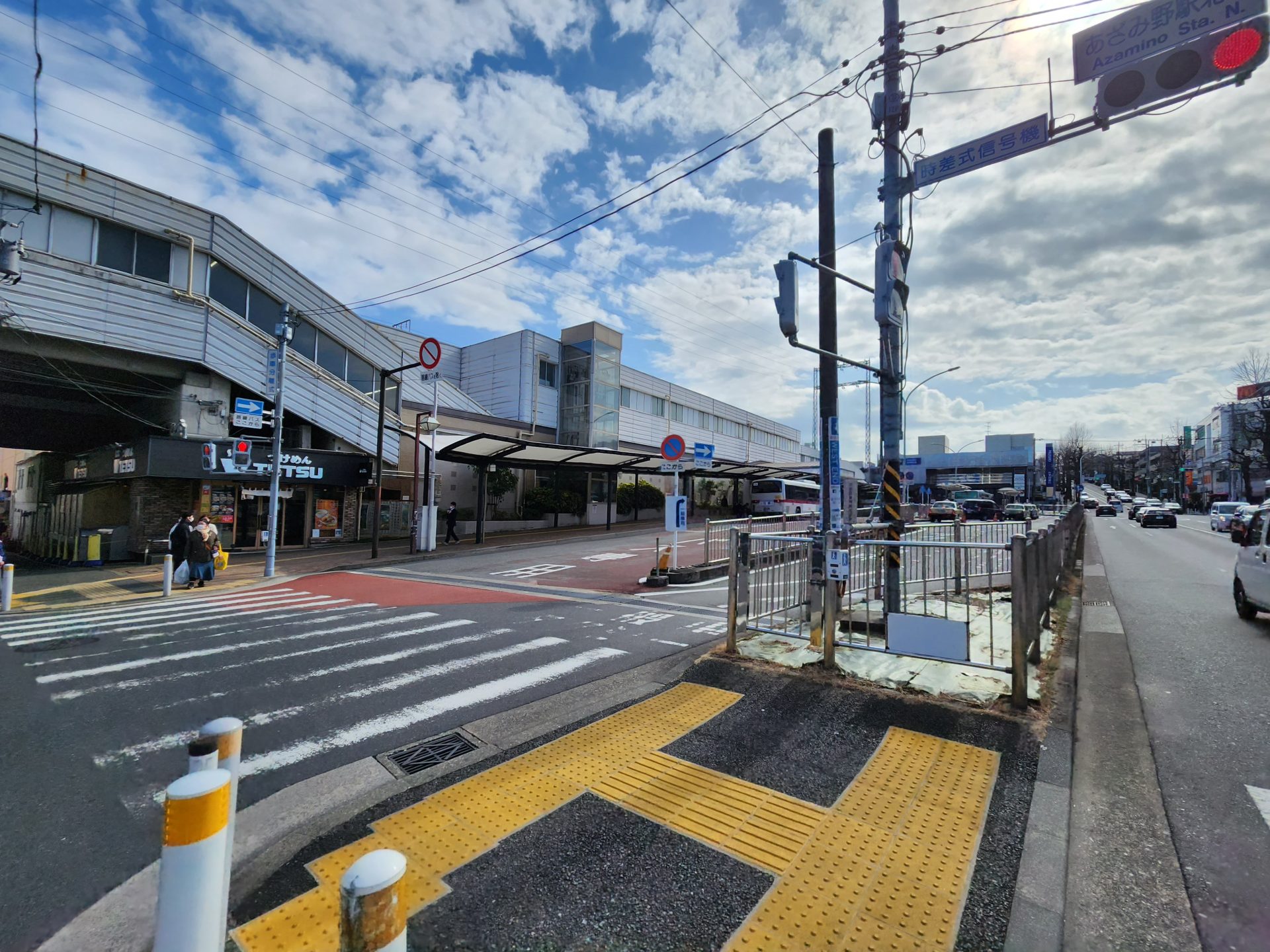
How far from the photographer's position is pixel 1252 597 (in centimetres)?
894

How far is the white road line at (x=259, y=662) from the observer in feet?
20.7

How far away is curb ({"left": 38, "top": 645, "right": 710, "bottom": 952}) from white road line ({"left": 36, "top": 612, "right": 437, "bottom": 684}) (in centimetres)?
491

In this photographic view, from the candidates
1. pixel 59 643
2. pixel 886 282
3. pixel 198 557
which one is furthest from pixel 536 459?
pixel 886 282

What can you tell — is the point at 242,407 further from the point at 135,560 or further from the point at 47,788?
the point at 47,788

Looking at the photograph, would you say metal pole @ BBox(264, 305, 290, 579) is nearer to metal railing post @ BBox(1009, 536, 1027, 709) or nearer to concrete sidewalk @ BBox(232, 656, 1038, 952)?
concrete sidewalk @ BBox(232, 656, 1038, 952)

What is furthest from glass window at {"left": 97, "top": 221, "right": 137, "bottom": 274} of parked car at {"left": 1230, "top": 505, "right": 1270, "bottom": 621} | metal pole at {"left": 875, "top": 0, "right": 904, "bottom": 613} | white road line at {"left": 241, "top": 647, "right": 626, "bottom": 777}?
parked car at {"left": 1230, "top": 505, "right": 1270, "bottom": 621}

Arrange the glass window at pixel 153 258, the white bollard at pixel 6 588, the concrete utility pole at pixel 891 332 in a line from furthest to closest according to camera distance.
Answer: the glass window at pixel 153 258 < the white bollard at pixel 6 588 < the concrete utility pole at pixel 891 332

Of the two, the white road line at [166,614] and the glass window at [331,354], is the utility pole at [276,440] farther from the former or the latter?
the glass window at [331,354]

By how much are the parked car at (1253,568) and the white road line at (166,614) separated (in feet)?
55.4

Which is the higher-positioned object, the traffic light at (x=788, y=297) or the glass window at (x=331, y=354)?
the glass window at (x=331, y=354)

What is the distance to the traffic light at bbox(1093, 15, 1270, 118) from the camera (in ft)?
16.5

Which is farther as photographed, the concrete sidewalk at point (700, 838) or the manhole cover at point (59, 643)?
the manhole cover at point (59, 643)

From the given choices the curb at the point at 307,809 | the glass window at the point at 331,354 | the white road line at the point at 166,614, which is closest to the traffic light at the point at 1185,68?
the curb at the point at 307,809

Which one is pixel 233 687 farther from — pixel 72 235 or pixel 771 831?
pixel 72 235
